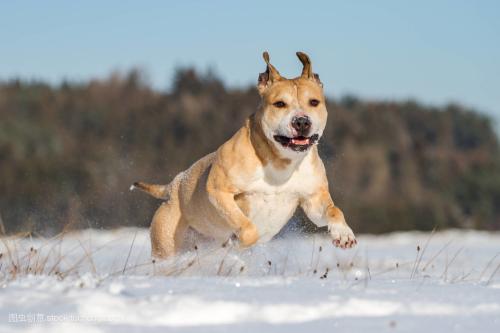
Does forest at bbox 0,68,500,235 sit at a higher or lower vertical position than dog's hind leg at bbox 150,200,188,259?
lower

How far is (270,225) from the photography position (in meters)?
6.55

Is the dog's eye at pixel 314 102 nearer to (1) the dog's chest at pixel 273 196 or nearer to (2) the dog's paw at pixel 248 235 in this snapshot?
(1) the dog's chest at pixel 273 196

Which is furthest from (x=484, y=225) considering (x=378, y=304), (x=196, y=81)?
(x=378, y=304)

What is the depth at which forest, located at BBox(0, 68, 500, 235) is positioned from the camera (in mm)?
20891

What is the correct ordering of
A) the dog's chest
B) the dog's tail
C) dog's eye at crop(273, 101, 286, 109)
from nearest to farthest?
dog's eye at crop(273, 101, 286, 109) < the dog's chest < the dog's tail

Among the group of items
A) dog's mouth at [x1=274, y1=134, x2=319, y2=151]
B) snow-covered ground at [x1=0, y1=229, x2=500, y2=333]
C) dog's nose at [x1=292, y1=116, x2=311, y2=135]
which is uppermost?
dog's nose at [x1=292, y1=116, x2=311, y2=135]

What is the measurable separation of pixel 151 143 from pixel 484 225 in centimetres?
999

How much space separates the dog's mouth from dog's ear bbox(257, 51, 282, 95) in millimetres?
622

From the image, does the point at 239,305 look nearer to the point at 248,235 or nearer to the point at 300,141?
the point at 248,235

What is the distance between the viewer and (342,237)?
19.2ft

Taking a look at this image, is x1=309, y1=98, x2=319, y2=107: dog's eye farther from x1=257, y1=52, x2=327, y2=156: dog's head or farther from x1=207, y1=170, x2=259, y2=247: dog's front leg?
x1=207, y1=170, x2=259, y2=247: dog's front leg

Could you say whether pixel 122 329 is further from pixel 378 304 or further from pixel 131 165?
pixel 131 165

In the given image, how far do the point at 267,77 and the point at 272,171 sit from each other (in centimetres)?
83
